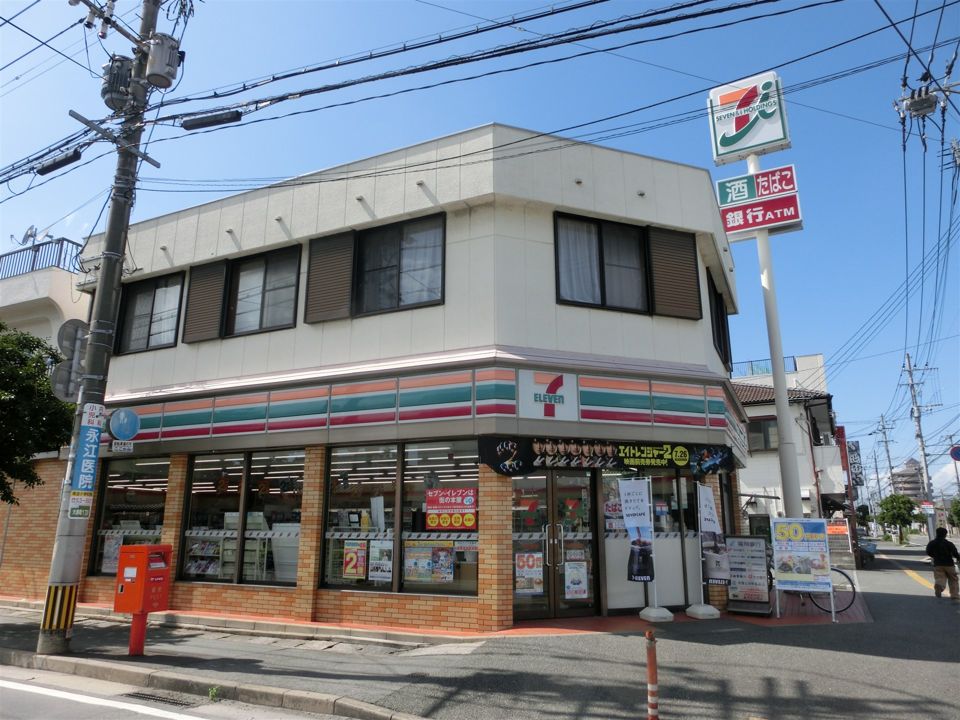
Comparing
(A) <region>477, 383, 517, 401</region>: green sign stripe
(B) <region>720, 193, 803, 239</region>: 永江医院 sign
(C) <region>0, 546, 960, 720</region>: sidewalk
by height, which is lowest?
(C) <region>0, 546, 960, 720</region>: sidewalk

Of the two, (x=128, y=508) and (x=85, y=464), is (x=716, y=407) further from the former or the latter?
(x=128, y=508)

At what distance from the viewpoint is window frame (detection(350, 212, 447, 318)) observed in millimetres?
11375

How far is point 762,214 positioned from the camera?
13.6 meters

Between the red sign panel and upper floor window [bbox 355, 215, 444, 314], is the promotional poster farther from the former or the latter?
the red sign panel

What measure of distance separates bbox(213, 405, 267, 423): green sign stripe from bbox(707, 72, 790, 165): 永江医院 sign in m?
10.9

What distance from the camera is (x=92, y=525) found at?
1388 centimetres

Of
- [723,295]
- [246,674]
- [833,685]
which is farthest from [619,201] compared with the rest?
[246,674]

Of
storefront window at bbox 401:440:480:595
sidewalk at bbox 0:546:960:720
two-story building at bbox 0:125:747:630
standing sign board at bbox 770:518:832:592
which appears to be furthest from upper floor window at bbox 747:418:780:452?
storefront window at bbox 401:440:480:595

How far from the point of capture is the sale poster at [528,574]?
33.2ft

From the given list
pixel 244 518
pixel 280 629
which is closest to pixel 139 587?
pixel 280 629

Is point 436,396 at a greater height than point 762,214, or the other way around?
point 762,214

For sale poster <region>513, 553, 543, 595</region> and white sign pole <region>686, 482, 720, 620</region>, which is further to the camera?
white sign pole <region>686, 482, 720, 620</region>

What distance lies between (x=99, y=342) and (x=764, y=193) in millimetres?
12796

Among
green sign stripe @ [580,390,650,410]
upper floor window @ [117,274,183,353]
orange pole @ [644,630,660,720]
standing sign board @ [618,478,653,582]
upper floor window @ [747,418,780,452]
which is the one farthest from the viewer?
upper floor window @ [747,418,780,452]
